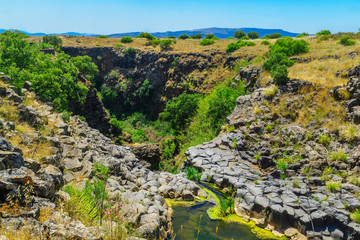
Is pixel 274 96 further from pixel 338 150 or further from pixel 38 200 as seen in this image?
pixel 38 200

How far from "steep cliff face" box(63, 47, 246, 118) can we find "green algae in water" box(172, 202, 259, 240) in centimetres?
3035

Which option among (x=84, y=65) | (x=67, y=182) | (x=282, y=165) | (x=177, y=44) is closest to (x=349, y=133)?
(x=282, y=165)

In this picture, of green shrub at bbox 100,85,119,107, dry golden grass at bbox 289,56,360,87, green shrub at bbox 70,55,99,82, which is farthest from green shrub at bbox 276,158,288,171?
green shrub at bbox 100,85,119,107

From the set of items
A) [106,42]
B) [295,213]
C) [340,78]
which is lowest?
[295,213]

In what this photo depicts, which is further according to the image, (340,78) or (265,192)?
(340,78)

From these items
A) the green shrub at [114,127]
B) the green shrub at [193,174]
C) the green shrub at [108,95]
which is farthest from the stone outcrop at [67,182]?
the green shrub at [108,95]

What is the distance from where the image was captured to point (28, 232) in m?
4.20

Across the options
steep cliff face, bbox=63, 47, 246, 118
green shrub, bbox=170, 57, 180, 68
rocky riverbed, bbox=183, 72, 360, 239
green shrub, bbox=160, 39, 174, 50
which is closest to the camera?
rocky riverbed, bbox=183, 72, 360, 239

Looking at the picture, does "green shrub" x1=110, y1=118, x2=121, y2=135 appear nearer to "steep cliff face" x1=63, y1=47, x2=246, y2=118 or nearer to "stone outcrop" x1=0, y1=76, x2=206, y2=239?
"steep cliff face" x1=63, y1=47, x2=246, y2=118

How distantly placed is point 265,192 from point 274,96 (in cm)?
938

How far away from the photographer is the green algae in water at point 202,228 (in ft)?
29.6

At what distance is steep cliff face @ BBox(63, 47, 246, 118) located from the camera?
137 ft

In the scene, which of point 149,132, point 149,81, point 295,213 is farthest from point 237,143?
point 149,81

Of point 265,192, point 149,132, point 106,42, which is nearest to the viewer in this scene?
point 265,192
